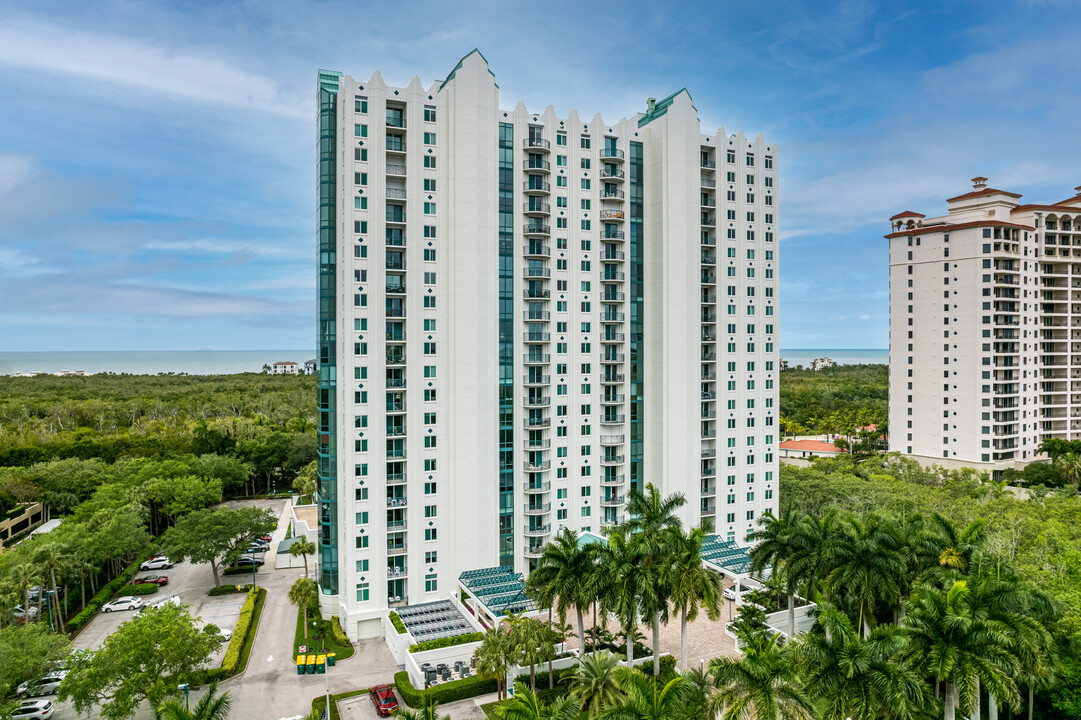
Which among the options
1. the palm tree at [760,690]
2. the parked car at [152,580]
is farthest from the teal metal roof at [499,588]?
the parked car at [152,580]

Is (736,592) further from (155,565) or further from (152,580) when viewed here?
(155,565)

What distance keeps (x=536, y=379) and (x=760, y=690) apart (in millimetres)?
32663

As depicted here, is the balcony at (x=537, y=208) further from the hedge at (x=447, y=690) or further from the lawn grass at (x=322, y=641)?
the lawn grass at (x=322, y=641)

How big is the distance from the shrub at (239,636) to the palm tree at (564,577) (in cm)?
2145

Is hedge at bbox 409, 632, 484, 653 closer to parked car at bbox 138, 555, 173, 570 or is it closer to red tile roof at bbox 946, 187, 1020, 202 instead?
parked car at bbox 138, 555, 173, 570

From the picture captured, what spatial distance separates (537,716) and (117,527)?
166 feet

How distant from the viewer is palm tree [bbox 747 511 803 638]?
38906 mm

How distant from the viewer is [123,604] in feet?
180

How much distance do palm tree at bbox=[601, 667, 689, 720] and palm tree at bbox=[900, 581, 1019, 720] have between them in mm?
10037

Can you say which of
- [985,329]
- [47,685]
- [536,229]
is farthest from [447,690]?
[985,329]

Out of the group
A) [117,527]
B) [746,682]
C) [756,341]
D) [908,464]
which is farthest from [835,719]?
[908,464]

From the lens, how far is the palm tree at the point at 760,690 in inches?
938

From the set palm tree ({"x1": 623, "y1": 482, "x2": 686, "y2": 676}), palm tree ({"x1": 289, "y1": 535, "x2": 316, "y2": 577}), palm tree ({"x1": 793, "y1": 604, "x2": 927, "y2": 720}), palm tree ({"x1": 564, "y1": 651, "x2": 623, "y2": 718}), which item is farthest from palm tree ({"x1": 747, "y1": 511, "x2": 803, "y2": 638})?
palm tree ({"x1": 289, "y1": 535, "x2": 316, "y2": 577})

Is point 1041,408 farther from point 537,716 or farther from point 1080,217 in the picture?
point 537,716
